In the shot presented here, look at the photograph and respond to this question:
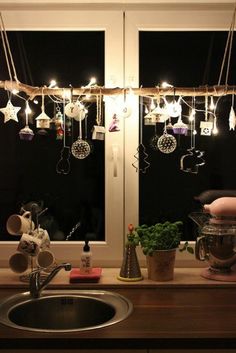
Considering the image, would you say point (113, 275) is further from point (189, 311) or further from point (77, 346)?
point (77, 346)

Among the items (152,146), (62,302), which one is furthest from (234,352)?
(152,146)

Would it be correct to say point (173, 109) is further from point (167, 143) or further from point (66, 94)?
point (66, 94)

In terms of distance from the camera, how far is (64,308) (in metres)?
2.00

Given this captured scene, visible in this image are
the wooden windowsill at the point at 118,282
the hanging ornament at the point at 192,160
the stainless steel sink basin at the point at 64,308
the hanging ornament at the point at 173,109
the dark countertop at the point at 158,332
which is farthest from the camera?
the hanging ornament at the point at 192,160

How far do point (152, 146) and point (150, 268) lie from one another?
0.67 m

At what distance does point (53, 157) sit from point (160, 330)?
127cm

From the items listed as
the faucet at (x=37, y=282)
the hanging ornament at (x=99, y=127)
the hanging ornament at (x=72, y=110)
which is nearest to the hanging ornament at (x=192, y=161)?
the hanging ornament at (x=99, y=127)

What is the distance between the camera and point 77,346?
4.94ft

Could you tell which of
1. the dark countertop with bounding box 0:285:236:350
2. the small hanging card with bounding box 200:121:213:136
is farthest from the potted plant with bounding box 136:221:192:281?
the small hanging card with bounding box 200:121:213:136

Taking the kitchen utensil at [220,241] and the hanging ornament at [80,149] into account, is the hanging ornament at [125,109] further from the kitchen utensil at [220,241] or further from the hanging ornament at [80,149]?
the kitchen utensil at [220,241]

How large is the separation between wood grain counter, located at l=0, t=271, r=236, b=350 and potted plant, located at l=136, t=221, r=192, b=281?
20 cm

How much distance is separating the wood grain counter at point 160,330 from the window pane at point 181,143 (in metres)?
0.67

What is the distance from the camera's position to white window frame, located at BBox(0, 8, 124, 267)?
2449mm

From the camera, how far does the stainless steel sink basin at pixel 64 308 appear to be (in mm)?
1923
